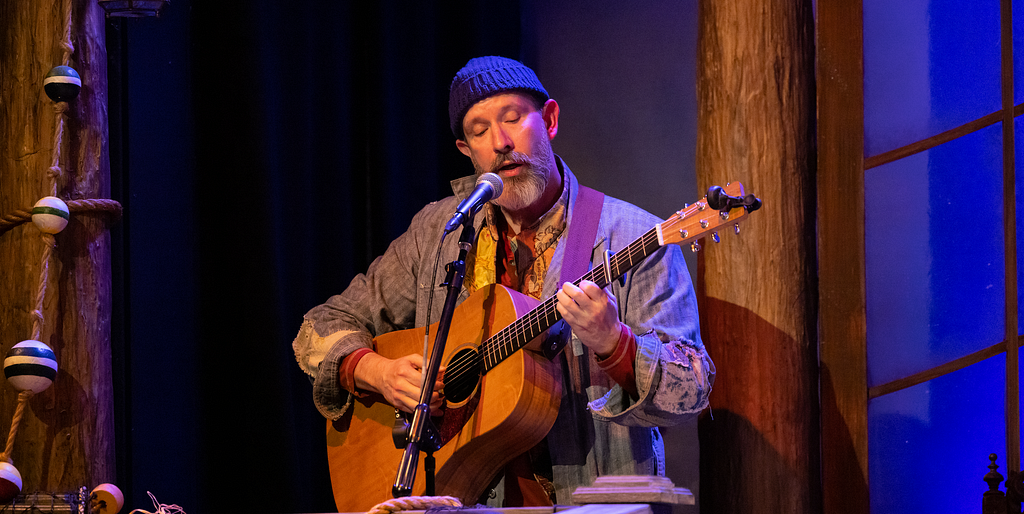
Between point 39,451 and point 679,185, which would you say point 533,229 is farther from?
point 39,451

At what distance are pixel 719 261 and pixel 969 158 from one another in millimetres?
901

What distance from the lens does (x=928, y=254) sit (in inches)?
128

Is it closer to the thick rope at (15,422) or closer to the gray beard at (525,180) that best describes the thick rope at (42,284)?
the thick rope at (15,422)

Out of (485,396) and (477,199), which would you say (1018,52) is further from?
(485,396)

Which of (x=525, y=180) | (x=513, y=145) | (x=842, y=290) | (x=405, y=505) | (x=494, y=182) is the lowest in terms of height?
(x=405, y=505)

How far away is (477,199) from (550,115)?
0.73 metres

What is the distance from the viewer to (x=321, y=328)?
3.21 meters

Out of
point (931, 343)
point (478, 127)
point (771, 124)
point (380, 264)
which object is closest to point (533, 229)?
point (478, 127)

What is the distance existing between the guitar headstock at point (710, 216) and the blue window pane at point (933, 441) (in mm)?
1305

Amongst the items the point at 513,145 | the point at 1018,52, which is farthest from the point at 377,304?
the point at 1018,52

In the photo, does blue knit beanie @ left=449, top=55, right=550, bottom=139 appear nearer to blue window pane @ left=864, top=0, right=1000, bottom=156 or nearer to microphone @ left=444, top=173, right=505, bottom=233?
microphone @ left=444, top=173, right=505, bottom=233

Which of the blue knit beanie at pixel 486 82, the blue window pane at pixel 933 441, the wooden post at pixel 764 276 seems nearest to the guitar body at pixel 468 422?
Result: the blue knit beanie at pixel 486 82

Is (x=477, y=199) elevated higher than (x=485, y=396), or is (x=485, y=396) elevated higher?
(x=477, y=199)

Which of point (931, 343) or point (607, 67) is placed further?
point (607, 67)
